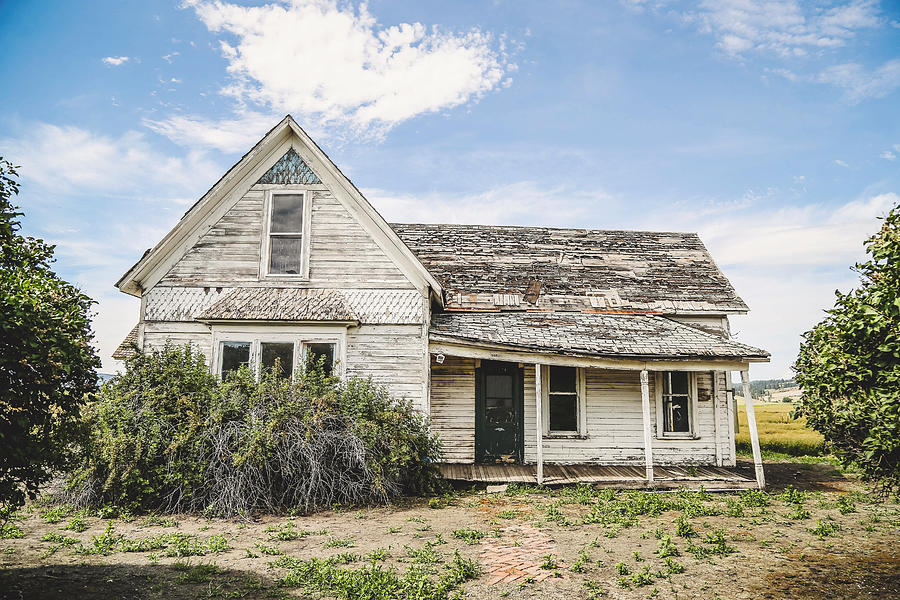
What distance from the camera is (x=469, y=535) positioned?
7770 millimetres

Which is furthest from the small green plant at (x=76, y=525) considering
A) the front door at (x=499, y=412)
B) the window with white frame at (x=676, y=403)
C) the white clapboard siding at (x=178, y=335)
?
the window with white frame at (x=676, y=403)

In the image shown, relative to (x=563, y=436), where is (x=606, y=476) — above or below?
below

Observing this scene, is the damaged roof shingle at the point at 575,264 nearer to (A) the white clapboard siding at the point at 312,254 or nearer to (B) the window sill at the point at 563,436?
(A) the white clapboard siding at the point at 312,254

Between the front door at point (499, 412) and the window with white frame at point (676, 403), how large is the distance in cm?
340

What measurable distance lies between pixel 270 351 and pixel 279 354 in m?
0.20

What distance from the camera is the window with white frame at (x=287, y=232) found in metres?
12.2

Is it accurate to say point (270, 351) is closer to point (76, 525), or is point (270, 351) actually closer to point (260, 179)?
point (260, 179)

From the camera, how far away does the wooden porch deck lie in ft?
36.9

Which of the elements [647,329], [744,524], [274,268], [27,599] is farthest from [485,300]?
[27,599]

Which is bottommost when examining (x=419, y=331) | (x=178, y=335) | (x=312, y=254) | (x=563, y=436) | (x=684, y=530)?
(x=684, y=530)

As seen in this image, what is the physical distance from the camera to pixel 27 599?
5.41 metres

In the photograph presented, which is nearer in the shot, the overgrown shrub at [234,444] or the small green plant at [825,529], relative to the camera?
the small green plant at [825,529]

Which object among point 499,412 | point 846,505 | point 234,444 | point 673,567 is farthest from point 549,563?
point 846,505

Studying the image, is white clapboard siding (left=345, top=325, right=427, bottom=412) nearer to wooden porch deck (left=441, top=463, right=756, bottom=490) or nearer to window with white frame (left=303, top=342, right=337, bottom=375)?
window with white frame (left=303, top=342, right=337, bottom=375)
